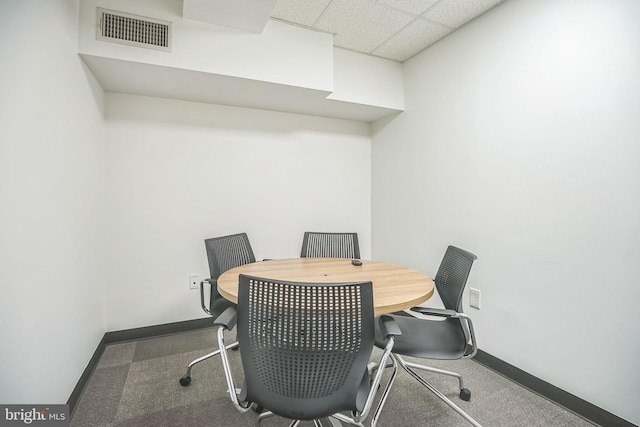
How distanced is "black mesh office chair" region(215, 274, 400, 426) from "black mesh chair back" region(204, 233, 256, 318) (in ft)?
3.07

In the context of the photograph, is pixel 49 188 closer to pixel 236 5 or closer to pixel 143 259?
pixel 143 259

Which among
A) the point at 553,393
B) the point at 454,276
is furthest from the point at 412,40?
the point at 553,393

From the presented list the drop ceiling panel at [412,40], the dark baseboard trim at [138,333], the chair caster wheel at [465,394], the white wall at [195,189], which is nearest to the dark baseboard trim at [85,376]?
the dark baseboard trim at [138,333]

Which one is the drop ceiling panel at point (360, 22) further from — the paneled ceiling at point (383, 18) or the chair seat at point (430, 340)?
the chair seat at point (430, 340)

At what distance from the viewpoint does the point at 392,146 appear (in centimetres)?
316

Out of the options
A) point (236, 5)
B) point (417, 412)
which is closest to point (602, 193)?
point (417, 412)

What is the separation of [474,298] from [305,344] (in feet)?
6.00

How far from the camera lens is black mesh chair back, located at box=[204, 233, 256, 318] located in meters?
2.00

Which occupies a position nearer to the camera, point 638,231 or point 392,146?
point 638,231

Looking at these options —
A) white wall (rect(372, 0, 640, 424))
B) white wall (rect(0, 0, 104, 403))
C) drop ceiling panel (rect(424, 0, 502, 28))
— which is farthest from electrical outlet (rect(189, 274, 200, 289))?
drop ceiling panel (rect(424, 0, 502, 28))

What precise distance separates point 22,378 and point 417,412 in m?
1.92

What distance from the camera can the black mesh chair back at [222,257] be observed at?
2.00 m

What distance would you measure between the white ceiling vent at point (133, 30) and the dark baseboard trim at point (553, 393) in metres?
A: 3.22

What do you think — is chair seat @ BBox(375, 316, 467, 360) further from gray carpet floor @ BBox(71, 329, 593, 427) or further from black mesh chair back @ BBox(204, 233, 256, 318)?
black mesh chair back @ BBox(204, 233, 256, 318)
